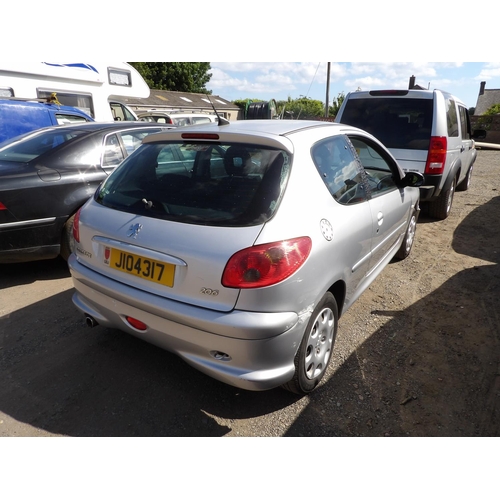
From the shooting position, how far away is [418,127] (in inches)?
222

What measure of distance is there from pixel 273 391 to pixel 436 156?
4.51 m

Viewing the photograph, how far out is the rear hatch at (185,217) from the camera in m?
2.02

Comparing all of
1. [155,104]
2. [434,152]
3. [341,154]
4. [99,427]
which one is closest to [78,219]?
[99,427]

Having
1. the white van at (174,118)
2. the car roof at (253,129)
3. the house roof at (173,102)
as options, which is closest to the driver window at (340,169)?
the car roof at (253,129)

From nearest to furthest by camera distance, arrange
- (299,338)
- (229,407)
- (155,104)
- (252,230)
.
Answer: (252,230)
(299,338)
(229,407)
(155,104)

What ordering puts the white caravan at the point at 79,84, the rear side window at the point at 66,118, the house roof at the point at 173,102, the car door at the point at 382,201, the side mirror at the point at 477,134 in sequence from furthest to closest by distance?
the house roof at the point at 173,102 < the white caravan at the point at 79,84 < the side mirror at the point at 477,134 < the rear side window at the point at 66,118 < the car door at the point at 382,201

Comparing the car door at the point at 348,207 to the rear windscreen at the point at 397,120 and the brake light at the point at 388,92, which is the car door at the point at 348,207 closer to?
the rear windscreen at the point at 397,120

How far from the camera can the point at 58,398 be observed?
248cm

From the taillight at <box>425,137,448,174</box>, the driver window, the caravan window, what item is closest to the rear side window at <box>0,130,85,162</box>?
the driver window

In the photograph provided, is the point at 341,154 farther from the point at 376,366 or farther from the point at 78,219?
the point at 78,219

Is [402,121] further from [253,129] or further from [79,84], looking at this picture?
[79,84]

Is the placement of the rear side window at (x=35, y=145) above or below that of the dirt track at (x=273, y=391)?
above

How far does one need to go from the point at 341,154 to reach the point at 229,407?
196 cm

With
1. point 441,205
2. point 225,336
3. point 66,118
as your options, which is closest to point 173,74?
point 66,118
